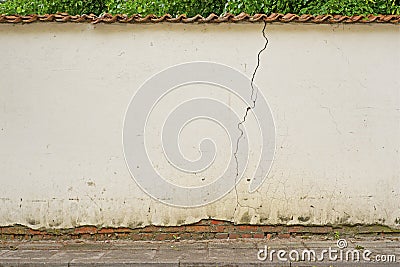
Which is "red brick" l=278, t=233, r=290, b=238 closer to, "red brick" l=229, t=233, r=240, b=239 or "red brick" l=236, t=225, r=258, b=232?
"red brick" l=236, t=225, r=258, b=232

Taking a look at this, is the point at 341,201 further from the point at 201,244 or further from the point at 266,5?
the point at 266,5

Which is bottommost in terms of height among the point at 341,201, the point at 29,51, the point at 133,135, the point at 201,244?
the point at 201,244

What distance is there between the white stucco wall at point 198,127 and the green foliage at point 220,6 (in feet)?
8.32

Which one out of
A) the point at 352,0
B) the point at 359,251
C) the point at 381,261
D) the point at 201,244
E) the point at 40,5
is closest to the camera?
the point at 381,261

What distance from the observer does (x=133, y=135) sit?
7246 mm

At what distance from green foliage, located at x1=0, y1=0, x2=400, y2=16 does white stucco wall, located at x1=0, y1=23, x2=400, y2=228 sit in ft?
8.32

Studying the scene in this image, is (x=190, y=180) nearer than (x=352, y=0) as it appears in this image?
Yes

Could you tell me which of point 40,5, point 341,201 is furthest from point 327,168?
point 40,5

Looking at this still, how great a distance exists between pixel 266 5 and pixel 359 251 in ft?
16.9

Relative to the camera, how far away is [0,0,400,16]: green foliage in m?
9.59

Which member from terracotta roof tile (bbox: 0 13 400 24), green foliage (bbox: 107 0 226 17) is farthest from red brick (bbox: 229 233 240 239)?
green foliage (bbox: 107 0 226 17)

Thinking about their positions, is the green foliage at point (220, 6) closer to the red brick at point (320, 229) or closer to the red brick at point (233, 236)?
the red brick at point (320, 229)

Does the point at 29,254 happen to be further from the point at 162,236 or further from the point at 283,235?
the point at 283,235

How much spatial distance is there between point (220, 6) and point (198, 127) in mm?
4555
